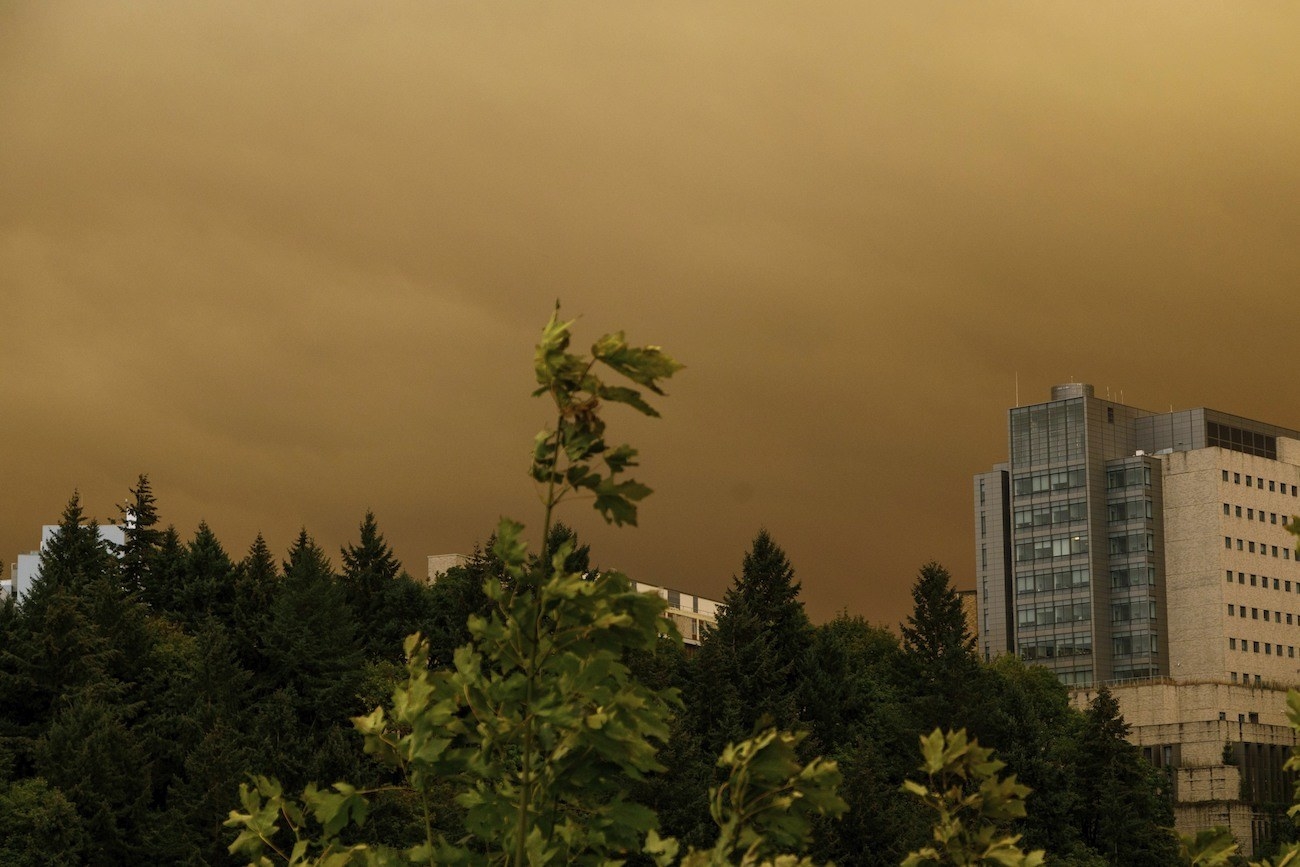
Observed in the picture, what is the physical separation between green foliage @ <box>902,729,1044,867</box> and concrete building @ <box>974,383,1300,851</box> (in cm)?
16748

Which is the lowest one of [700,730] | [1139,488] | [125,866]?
[125,866]

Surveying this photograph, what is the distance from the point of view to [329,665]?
310 ft

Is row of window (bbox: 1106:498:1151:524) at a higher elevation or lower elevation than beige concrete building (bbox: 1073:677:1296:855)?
higher

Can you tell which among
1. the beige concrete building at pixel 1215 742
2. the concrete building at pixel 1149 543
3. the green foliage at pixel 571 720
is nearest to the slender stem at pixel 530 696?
the green foliage at pixel 571 720

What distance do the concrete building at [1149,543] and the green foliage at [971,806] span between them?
549 feet

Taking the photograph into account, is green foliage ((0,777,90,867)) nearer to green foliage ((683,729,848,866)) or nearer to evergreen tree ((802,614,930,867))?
evergreen tree ((802,614,930,867))

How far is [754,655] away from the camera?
9931 cm

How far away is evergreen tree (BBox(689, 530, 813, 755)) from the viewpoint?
309 feet

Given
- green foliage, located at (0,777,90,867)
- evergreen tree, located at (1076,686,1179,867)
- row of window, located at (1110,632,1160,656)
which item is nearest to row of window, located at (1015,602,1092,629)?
row of window, located at (1110,632,1160,656)

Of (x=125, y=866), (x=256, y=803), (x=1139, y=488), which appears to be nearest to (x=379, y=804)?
(x=125, y=866)

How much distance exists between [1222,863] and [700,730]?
8567cm

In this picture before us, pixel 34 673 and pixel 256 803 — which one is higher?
pixel 34 673

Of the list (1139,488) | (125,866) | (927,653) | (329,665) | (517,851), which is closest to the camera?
(517,851)

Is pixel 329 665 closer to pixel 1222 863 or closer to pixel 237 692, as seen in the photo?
pixel 237 692
